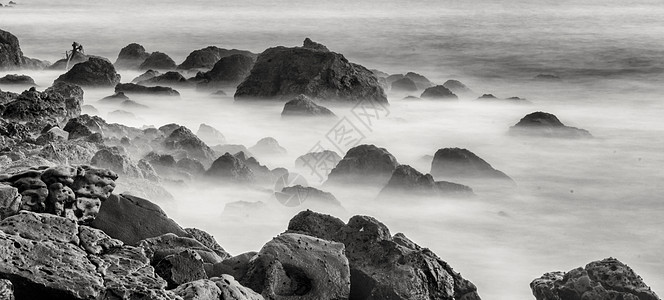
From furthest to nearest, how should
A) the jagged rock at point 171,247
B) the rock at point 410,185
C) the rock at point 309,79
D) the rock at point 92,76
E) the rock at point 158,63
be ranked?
the rock at point 158,63, the rock at point 92,76, the rock at point 309,79, the rock at point 410,185, the jagged rock at point 171,247

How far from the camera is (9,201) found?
5.23 m

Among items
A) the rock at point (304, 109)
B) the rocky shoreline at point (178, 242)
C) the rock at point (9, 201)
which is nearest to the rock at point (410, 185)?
the rocky shoreline at point (178, 242)

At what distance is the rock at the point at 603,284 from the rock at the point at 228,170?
172 inches

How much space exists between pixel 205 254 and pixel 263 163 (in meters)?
6.16

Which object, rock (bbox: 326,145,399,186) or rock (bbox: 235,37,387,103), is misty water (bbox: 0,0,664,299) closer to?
rock (bbox: 326,145,399,186)

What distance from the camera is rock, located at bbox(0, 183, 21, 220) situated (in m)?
5.18

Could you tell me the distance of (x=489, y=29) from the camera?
35594mm

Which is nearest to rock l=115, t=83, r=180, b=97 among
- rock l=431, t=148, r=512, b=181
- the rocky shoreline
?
the rocky shoreline

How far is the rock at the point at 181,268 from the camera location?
4898mm

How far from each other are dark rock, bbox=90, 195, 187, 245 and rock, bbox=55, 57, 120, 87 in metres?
11.5

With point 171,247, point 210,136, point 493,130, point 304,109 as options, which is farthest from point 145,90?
point 171,247

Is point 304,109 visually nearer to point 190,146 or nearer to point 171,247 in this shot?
point 190,146

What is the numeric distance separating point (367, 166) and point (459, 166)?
137 centimetres

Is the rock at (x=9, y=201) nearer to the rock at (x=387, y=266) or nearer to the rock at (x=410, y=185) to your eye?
the rock at (x=387, y=266)
